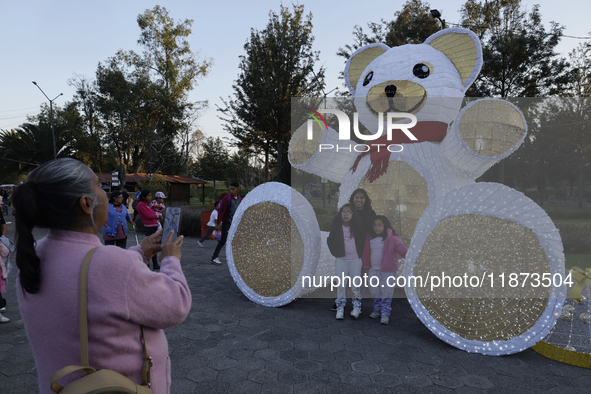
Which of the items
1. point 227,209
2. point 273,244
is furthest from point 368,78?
point 227,209

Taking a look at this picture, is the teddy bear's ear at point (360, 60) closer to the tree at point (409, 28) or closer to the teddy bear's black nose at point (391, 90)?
the teddy bear's black nose at point (391, 90)

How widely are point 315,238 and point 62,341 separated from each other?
10.6ft

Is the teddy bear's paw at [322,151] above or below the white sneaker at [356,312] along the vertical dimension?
above

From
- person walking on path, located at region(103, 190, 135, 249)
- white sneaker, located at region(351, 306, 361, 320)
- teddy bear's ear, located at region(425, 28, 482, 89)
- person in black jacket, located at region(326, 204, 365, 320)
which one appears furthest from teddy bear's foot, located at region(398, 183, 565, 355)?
person walking on path, located at region(103, 190, 135, 249)

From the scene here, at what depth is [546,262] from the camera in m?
3.02

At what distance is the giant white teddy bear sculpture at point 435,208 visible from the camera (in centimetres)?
315

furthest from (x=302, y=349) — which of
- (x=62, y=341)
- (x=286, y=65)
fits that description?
(x=286, y=65)

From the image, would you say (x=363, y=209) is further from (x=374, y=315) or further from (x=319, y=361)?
(x=319, y=361)

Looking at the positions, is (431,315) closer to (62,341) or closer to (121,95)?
(62,341)

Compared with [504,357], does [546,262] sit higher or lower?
higher

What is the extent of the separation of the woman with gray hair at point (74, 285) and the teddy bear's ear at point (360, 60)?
4067 millimetres

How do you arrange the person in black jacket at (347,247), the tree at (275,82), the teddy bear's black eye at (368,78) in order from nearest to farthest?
the person in black jacket at (347,247), the teddy bear's black eye at (368,78), the tree at (275,82)

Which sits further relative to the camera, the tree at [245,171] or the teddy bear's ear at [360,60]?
the tree at [245,171]

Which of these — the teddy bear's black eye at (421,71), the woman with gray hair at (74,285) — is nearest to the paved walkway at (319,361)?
the woman with gray hair at (74,285)
